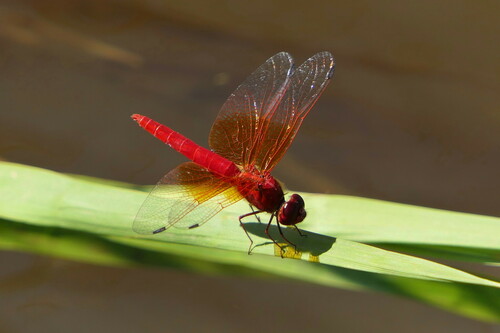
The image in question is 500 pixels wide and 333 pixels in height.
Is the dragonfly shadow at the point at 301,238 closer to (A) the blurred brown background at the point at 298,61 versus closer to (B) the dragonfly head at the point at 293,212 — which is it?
(B) the dragonfly head at the point at 293,212

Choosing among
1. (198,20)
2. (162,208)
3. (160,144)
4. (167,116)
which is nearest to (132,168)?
(160,144)

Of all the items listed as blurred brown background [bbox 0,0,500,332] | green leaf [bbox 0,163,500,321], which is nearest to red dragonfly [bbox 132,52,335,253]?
green leaf [bbox 0,163,500,321]

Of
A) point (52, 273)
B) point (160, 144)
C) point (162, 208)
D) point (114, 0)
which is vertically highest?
point (114, 0)

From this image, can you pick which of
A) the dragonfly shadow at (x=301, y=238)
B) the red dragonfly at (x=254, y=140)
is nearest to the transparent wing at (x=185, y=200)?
the red dragonfly at (x=254, y=140)

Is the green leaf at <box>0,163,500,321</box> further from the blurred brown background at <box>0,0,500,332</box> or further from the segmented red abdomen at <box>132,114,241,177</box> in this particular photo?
the blurred brown background at <box>0,0,500,332</box>

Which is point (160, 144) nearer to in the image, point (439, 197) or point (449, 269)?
point (439, 197)

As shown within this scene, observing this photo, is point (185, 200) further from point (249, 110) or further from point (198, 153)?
point (249, 110)
